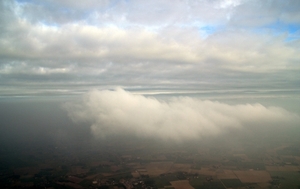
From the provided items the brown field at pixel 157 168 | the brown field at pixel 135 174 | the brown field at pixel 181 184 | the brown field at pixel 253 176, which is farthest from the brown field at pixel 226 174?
the brown field at pixel 135 174

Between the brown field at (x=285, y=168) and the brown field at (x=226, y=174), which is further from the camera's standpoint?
the brown field at (x=285, y=168)

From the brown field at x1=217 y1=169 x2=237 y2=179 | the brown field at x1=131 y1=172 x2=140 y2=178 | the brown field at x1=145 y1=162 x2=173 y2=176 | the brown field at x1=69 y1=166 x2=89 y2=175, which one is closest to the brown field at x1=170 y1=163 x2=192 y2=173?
the brown field at x1=145 y1=162 x2=173 y2=176

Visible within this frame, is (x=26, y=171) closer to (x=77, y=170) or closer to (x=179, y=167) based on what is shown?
(x=77, y=170)

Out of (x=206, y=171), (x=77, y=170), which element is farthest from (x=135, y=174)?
(x=206, y=171)

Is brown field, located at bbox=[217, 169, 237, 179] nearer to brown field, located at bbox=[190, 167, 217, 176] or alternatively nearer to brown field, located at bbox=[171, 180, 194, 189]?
brown field, located at bbox=[190, 167, 217, 176]

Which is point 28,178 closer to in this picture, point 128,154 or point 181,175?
point 128,154

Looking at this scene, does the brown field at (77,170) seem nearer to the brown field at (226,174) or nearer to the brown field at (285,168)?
the brown field at (226,174)
